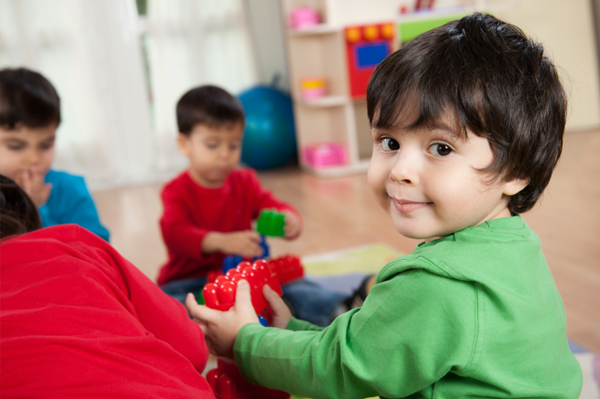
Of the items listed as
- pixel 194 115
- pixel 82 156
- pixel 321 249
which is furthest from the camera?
pixel 82 156

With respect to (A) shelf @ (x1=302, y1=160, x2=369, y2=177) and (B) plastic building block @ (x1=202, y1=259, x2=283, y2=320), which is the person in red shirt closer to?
(B) plastic building block @ (x1=202, y1=259, x2=283, y2=320)

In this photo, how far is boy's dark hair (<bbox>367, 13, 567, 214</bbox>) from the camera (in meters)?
0.56

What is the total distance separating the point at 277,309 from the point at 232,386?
13 centimetres

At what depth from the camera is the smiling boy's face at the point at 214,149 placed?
1442mm

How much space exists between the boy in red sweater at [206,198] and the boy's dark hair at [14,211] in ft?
1.98

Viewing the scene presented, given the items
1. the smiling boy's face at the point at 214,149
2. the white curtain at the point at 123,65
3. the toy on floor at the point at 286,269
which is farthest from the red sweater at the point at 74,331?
the white curtain at the point at 123,65

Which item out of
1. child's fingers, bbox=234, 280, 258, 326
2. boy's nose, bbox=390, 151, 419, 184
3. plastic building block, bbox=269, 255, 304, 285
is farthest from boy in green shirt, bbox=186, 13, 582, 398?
plastic building block, bbox=269, 255, 304, 285

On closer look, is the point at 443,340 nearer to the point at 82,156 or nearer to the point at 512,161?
the point at 512,161

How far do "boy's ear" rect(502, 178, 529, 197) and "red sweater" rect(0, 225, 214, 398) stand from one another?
1.30 feet

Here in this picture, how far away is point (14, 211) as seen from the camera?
0.73 metres

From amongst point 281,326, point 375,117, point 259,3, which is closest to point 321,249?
point 281,326

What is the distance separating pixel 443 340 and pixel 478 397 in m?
0.09

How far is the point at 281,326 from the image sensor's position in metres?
0.87

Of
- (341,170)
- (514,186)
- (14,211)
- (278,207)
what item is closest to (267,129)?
(341,170)
